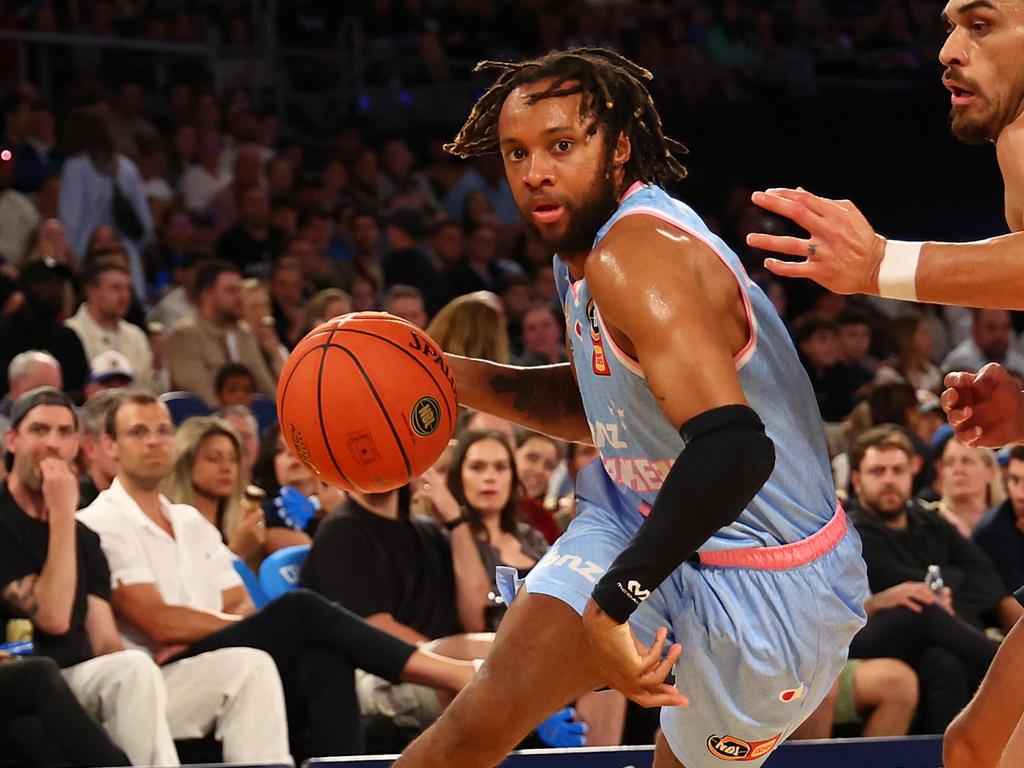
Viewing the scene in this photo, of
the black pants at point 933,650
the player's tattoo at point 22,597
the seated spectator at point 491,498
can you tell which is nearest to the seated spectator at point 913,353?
the black pants at point 933,650

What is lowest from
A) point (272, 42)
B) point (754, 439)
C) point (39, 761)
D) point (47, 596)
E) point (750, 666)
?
point (39, 761)

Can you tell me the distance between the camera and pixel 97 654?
17.0ft

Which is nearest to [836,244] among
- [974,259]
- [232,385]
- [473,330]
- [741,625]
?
[974,259]

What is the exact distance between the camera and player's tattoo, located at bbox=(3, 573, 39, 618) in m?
4.98

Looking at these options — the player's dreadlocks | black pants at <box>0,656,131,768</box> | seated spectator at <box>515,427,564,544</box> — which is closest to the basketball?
the player's dreadlocks

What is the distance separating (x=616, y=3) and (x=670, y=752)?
40.0 ft

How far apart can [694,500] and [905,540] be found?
383 centimetres

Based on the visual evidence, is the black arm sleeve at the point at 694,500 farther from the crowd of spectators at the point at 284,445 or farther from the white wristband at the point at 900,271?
the crowd of spectators at the point at 284,445

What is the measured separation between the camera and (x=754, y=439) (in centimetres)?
280

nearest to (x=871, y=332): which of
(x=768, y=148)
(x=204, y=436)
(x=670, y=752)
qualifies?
(x=768, y=148)

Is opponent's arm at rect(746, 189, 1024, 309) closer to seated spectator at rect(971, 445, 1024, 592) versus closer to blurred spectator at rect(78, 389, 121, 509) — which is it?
blurred spectator at rect(78, 389, 121, 509)

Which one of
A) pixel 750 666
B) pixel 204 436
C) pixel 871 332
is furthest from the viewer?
pixel 871 332

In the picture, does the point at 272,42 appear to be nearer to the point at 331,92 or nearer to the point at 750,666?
the point at 331,92

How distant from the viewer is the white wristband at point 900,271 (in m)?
2.91
